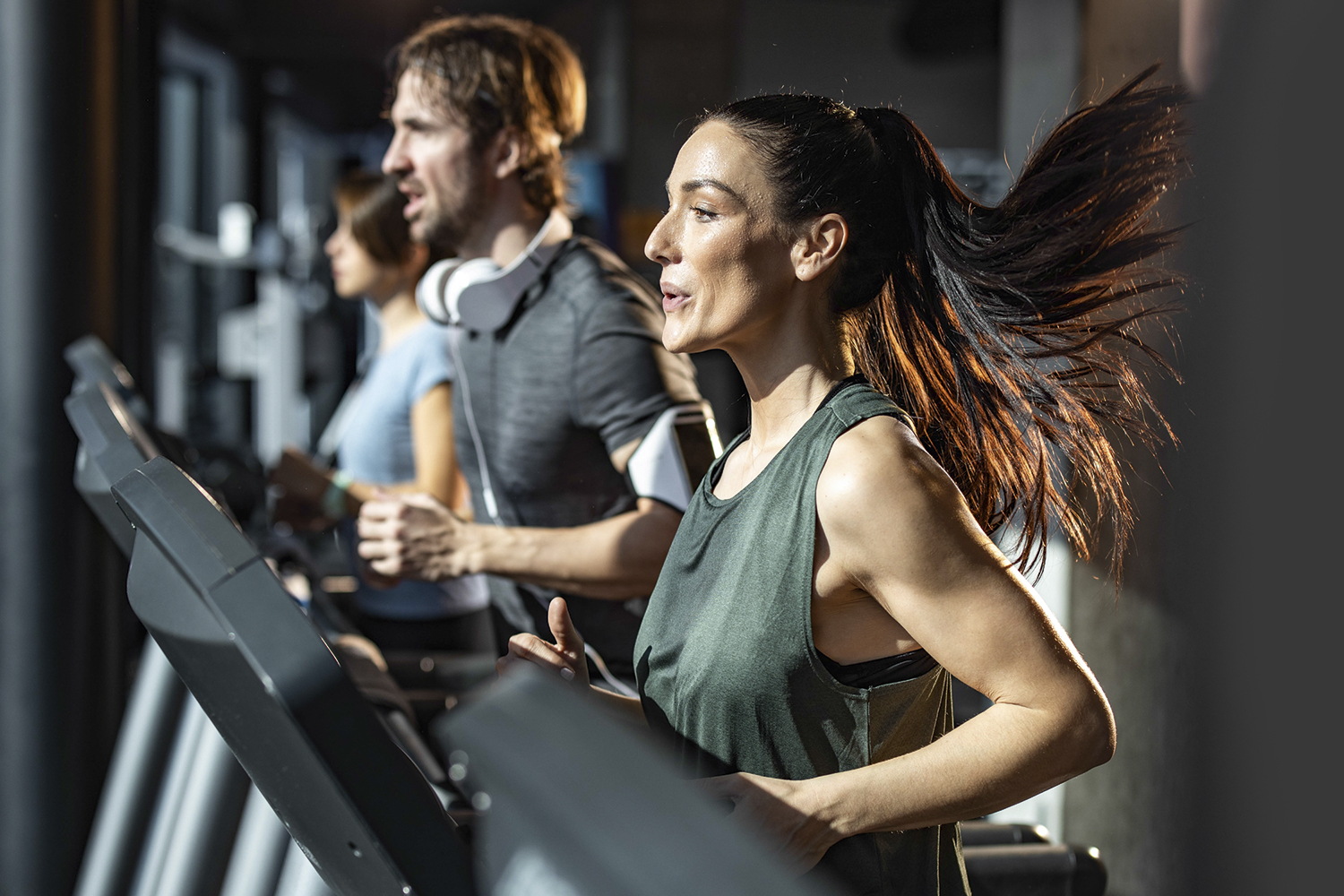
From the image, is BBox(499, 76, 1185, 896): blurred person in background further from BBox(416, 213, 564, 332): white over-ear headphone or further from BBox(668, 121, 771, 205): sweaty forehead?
BBox(416, 213, 564, 332): white over-ear headphone

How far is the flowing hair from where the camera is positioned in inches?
35.3

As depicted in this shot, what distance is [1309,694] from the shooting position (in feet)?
2.69

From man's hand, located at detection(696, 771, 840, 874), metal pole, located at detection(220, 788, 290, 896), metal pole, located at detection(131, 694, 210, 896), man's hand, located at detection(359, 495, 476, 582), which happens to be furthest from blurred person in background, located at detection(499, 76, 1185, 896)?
metal pole, located at detection(131, 694, 210, 896)

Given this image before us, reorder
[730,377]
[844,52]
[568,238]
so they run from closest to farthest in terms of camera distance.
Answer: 1. [844,52]
2. [730,377]
3. [568,238]

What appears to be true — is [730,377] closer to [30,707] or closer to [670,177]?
[670,177]

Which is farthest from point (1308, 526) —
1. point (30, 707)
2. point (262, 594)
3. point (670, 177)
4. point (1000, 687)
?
point (30, 707)

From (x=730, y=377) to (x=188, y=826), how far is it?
3.57ft

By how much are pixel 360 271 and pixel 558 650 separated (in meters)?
1.97

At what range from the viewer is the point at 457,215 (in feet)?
5.14

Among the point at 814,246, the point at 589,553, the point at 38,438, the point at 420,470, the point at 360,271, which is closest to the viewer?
the point at 814,246

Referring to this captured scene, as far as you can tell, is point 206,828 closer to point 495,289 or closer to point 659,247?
point 495,289

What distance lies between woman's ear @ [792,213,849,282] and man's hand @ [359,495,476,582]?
0.69 metres

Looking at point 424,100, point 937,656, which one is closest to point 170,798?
point 424,100

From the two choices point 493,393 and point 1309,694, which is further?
point 493,393
